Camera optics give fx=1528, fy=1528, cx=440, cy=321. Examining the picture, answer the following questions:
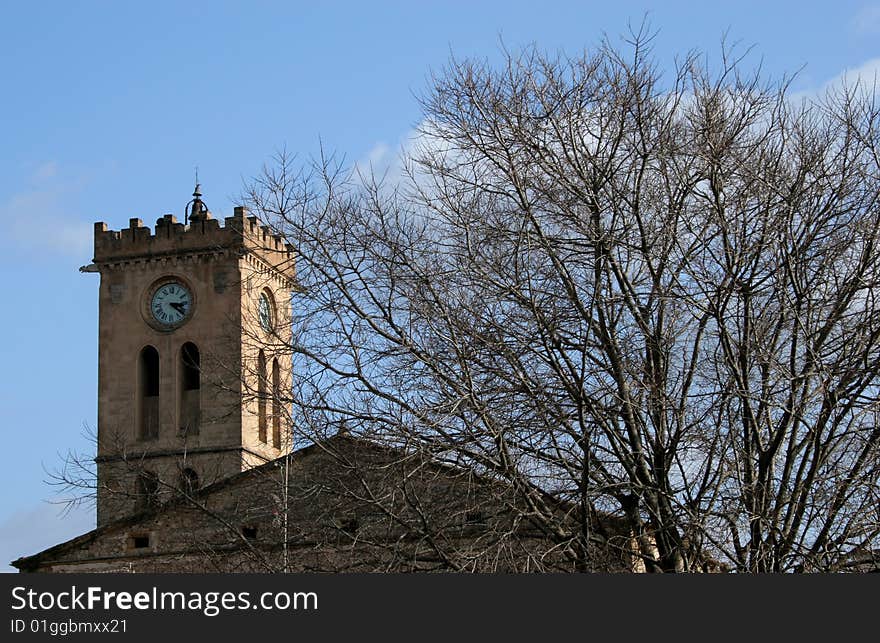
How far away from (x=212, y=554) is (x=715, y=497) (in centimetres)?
734

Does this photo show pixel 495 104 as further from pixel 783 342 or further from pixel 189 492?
pixel 189 492

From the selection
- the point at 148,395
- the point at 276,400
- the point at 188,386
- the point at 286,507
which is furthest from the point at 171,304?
the point at 276,400

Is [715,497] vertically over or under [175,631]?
over

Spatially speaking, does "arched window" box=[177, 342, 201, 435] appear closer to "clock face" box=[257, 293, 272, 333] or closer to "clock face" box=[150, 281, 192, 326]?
"clock face" box=[150, 281, 192, 326]

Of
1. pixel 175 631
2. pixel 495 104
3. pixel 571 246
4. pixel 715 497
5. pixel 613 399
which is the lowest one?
pixel 175 631

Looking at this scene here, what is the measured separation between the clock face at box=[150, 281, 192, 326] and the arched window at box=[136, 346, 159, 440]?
3.85 ft

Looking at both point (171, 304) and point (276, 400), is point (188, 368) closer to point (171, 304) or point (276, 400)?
point (171, 304)

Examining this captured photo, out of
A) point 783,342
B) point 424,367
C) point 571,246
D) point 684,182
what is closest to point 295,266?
point 424,367

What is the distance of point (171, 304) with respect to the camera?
51219mm

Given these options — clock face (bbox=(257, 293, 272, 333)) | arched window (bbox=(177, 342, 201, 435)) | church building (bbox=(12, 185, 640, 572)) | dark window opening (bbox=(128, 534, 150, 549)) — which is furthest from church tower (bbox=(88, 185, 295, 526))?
clock face (bbox=(257, 293, 272, 333))

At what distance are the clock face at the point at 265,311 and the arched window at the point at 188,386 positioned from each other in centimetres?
3280

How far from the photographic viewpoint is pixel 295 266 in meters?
16.0

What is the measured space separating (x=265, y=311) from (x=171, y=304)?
115 ft

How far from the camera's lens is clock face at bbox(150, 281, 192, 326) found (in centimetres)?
5109
